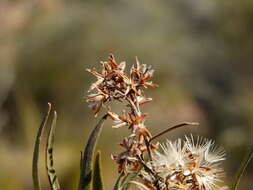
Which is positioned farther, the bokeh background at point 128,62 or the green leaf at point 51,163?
the bokeh background at point 128,62

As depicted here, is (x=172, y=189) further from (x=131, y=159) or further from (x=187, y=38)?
(x=187, y=38)

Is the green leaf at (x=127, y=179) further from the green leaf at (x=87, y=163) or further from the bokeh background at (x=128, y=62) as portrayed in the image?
the bokeh background at (x=128, y=62)

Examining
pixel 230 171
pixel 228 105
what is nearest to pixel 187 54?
pixel 228 105

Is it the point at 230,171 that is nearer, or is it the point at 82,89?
the point at 230,171

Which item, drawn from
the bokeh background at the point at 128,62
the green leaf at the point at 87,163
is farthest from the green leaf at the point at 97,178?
the bokeh background at the point at 128,62

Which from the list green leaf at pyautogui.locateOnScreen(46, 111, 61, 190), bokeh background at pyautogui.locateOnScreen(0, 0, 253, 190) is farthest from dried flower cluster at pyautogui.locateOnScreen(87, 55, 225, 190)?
bokeh background at pyautogui.locateOnScreen(0, 0, 253, 190)

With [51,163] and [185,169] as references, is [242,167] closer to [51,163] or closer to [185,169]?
[185,169]

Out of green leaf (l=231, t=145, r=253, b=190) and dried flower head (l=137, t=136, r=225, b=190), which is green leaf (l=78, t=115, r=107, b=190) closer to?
dried flower head (l=137, t=136, r=225, b=190)
